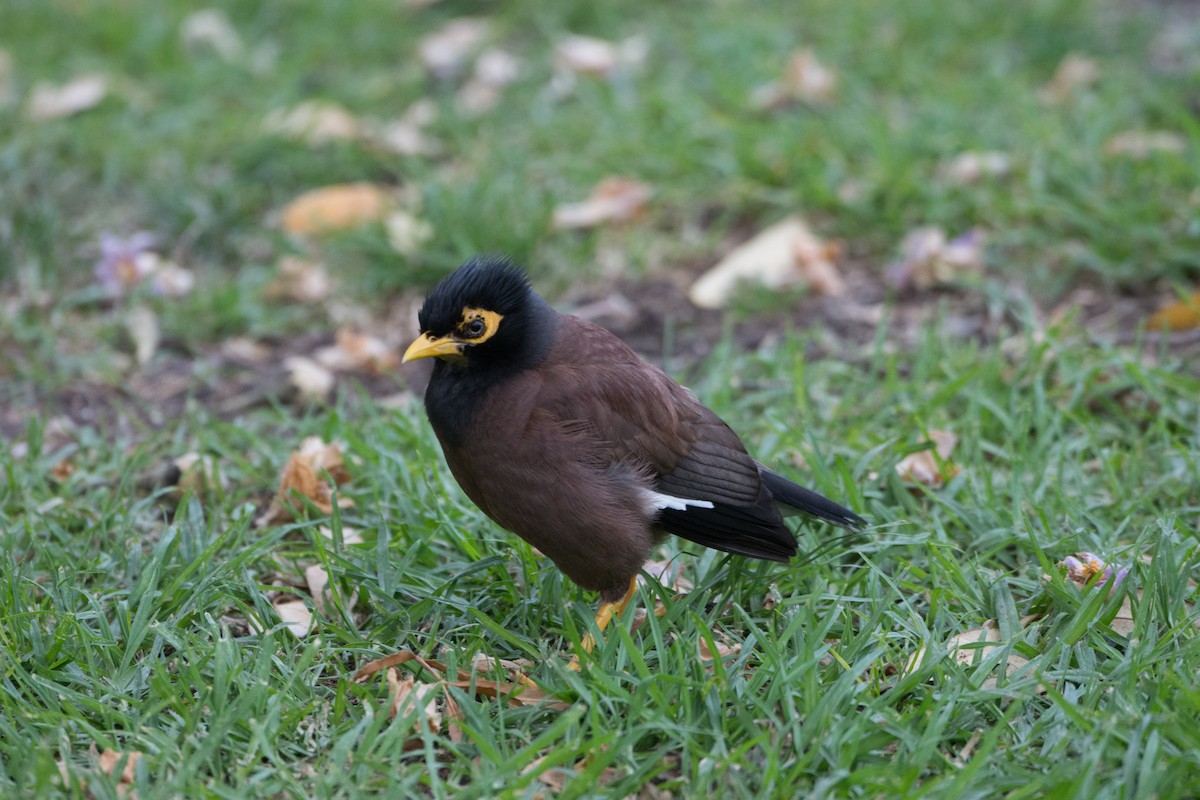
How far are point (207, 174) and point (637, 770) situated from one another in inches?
171

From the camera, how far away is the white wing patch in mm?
3162

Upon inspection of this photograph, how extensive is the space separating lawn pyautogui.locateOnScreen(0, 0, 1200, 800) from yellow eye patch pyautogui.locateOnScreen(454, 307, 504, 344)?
628 mm

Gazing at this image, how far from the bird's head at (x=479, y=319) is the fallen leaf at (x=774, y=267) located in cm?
204

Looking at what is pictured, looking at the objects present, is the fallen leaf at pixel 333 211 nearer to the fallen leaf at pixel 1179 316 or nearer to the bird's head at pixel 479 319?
the bird's head at pixel 479 319

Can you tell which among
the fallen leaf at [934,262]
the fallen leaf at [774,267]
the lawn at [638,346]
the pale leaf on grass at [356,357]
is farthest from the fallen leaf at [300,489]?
the fallen leaf at [934,262]

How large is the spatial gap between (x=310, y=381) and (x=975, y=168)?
2.99 metres

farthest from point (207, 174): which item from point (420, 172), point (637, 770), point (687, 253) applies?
point (637, 770)

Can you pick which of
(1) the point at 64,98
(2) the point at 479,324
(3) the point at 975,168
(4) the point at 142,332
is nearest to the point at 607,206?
(3) the point at 975,168

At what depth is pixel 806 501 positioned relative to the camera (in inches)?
132

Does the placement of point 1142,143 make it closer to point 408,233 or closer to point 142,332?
point 408,233

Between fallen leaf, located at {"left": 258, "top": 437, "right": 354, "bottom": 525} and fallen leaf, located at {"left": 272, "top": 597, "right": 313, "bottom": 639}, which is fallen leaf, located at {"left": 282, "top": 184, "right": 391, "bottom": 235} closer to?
fallen leaf, located at {"left": 258, "top": 437, "right": 354, "bottom": 525}

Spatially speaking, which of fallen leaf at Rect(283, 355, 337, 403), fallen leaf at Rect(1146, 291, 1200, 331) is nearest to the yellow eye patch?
fallen leaf at Rect(283, 355, 337, 403)

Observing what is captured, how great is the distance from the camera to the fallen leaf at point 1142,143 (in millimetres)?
5418

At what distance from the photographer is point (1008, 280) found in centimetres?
506
